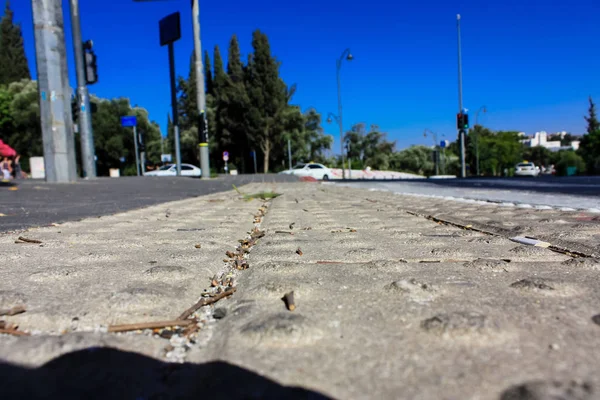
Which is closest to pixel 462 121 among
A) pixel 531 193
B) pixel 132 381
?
pixel 531 193

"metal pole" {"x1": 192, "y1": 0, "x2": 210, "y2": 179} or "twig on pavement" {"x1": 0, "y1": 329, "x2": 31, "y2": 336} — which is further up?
"metal pole" {"x1": 192, "y1": 0, "x2": 210, "y2": 179}

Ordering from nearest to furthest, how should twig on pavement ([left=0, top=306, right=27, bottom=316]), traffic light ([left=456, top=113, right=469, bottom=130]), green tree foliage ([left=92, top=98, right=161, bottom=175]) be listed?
twig on pavement ([left=0, top=306, right=27, bottom=316]) → traffic light ([left=456, top=113, right=469, bottom=130]) → green tree foliage ([left=92, top=98, right=161, bottom=175])

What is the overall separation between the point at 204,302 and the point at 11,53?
187 feet

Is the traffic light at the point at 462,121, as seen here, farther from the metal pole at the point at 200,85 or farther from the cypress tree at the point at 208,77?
the cypress tree at the point at 208,77

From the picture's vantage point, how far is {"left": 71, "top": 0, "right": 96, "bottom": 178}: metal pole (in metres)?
13.7

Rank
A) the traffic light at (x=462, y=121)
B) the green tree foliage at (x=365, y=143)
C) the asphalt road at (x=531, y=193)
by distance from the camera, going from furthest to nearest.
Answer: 1. the green tree foliage at (x=365, y=143)
2. the traffic light at (x=462, y=121)
3. the asphalt road at (x=531, y=193)

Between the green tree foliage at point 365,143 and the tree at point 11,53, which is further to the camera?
the green tree foliage at point 365,143

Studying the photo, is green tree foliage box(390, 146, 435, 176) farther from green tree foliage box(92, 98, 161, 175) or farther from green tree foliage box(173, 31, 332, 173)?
green tree foliage box(92, 98, 161, 175)

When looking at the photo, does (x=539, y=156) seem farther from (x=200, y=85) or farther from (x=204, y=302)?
(x=204, y=302)

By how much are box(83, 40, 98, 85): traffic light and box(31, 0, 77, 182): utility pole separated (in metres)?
4.61

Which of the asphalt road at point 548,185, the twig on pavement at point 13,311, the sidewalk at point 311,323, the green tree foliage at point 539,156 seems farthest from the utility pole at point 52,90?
the green tree foliage at point 539,156

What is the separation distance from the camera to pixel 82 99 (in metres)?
14.2

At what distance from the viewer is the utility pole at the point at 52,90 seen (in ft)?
28.4

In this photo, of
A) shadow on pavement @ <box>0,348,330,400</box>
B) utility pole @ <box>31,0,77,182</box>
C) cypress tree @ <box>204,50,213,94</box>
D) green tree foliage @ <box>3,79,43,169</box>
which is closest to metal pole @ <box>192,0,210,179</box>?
utility pole @ <box>31,0,77,182</box>
